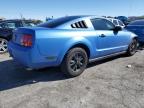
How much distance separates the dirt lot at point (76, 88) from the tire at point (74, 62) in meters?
0.16

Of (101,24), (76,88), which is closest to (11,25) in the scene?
(101,24)

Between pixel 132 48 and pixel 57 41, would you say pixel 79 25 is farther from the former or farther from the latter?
pixel 132 48

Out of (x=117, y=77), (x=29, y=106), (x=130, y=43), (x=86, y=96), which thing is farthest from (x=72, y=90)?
(x=130, y=43)

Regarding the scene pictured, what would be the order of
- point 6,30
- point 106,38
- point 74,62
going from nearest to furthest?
point 74,62 → point 106,38 → point 6,30

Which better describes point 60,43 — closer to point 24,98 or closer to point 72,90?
point 72,90

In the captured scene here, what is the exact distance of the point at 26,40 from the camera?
15.5 feet

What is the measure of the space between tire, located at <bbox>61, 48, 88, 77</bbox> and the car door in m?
0.60

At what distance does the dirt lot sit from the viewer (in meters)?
3.91

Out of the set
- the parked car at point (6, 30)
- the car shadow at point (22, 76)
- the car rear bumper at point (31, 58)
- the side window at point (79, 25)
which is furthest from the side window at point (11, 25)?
the side window at point (79, 25)

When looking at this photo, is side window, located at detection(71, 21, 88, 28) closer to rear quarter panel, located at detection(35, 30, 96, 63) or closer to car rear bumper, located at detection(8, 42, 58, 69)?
rear quarter panel, located at detection(35, 30, 96, 63)

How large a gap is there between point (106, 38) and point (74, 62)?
4.41 ft

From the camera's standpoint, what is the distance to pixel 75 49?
5262mm

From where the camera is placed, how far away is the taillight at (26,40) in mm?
4644

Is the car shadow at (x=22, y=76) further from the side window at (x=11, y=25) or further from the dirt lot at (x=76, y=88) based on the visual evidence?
the side window at (x=11, y=25)
